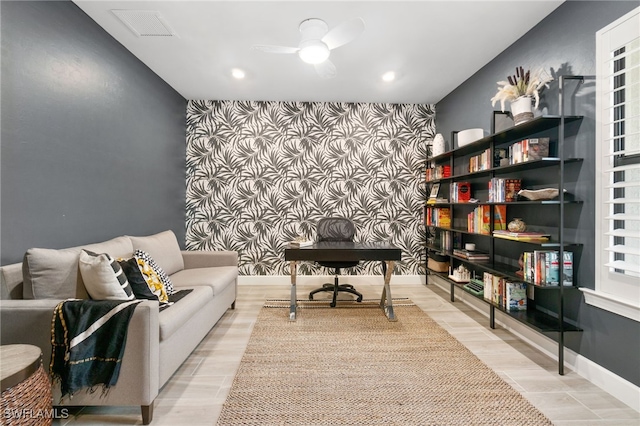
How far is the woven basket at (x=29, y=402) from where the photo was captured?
1113 mm

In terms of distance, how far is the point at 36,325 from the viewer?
Result: 1.52 meters

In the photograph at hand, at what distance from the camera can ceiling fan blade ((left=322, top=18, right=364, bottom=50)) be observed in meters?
2.05

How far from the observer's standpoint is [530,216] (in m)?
2.50

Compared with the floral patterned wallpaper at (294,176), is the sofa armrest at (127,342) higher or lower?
lower

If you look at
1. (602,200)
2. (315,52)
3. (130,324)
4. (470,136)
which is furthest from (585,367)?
(315,52)

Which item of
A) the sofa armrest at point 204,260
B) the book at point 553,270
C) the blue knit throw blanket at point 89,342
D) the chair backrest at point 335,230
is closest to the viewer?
the blue knit throw blanket at point 89,342

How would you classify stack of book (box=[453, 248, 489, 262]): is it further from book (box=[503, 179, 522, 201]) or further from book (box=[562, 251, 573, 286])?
book (box=[562, 251, 573, 286])

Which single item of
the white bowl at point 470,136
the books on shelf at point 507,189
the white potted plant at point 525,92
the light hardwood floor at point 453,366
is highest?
the white potted plant at point 525,92

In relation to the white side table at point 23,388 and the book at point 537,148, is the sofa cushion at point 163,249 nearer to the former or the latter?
the white side table at point 23,388

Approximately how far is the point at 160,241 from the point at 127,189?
25.1 inches

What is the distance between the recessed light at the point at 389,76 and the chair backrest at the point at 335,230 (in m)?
1.84

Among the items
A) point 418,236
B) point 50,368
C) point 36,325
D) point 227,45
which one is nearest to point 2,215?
point 36,325

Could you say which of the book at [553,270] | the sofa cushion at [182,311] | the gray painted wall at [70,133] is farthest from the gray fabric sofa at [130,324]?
the book at [553,270]

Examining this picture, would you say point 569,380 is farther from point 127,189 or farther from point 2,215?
point 127,189
